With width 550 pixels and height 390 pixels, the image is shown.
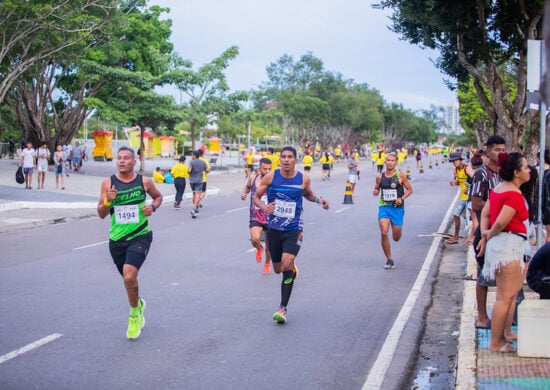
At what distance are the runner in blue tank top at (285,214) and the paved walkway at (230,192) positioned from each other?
187 cm

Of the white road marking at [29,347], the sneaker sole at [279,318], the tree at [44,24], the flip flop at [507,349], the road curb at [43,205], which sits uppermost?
the tree at [44,24]

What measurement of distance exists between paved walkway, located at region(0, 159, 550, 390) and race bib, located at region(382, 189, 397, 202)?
155cm

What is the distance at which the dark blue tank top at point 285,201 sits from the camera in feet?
26.8

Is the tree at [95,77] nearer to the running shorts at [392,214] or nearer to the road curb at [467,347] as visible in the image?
the running shorts at [392,214]

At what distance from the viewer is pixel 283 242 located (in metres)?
8.20

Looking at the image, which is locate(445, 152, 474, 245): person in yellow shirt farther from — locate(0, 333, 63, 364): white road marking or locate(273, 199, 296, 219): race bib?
locate(0, 333, 63, 364): white road marking

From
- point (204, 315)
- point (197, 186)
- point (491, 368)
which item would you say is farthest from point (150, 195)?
point (197, 186)

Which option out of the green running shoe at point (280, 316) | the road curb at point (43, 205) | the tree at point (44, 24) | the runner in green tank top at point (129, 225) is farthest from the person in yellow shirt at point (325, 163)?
the runner in green tank top at point (129, 225)

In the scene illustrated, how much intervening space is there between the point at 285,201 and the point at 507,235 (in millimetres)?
2605

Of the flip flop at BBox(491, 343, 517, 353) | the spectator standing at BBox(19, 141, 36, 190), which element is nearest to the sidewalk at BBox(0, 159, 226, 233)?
the spectator standing at BBox(19, 141, 36, 190)

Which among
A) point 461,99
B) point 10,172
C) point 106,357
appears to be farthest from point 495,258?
point 461,99

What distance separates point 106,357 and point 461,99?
149 ft

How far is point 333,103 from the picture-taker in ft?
295

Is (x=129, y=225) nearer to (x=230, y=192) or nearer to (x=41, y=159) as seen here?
(x=41, y=159)
